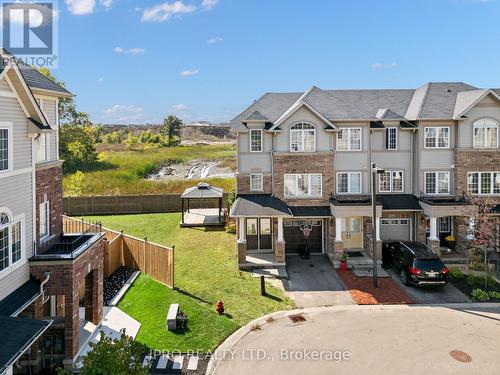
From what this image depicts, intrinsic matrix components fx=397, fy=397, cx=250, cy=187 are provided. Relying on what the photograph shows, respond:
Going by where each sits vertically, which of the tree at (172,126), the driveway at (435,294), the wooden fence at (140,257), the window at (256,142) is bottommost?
the driveway at (435,294)

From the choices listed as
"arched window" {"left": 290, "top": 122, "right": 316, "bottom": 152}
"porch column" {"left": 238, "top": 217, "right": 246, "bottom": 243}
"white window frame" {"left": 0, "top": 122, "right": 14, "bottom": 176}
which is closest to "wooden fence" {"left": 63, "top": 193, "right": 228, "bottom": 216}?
"arched window" {"left": 290, "top": 122, "right": 316, "bottom": 152}

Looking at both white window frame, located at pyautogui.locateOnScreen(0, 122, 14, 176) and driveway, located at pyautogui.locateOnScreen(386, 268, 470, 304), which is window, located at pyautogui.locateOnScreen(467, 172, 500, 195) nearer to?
driveway, located at pyautogui.locateOnScreen(386, 268, 470, 304)

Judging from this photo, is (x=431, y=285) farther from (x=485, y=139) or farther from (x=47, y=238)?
(x=47, y=238)

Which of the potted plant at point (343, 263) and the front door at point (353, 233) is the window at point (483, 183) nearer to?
the front door at point (353, 233)

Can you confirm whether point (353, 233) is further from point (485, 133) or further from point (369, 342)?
point (369, 342)

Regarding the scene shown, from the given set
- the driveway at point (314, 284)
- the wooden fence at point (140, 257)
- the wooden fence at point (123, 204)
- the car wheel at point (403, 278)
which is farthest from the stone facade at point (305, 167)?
the wooden fence at point (123, 204)

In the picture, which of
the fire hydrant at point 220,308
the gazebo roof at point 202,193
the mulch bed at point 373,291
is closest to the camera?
the fire hydrant at point 220,308

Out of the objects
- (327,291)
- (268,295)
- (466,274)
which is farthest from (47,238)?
(466,274)
